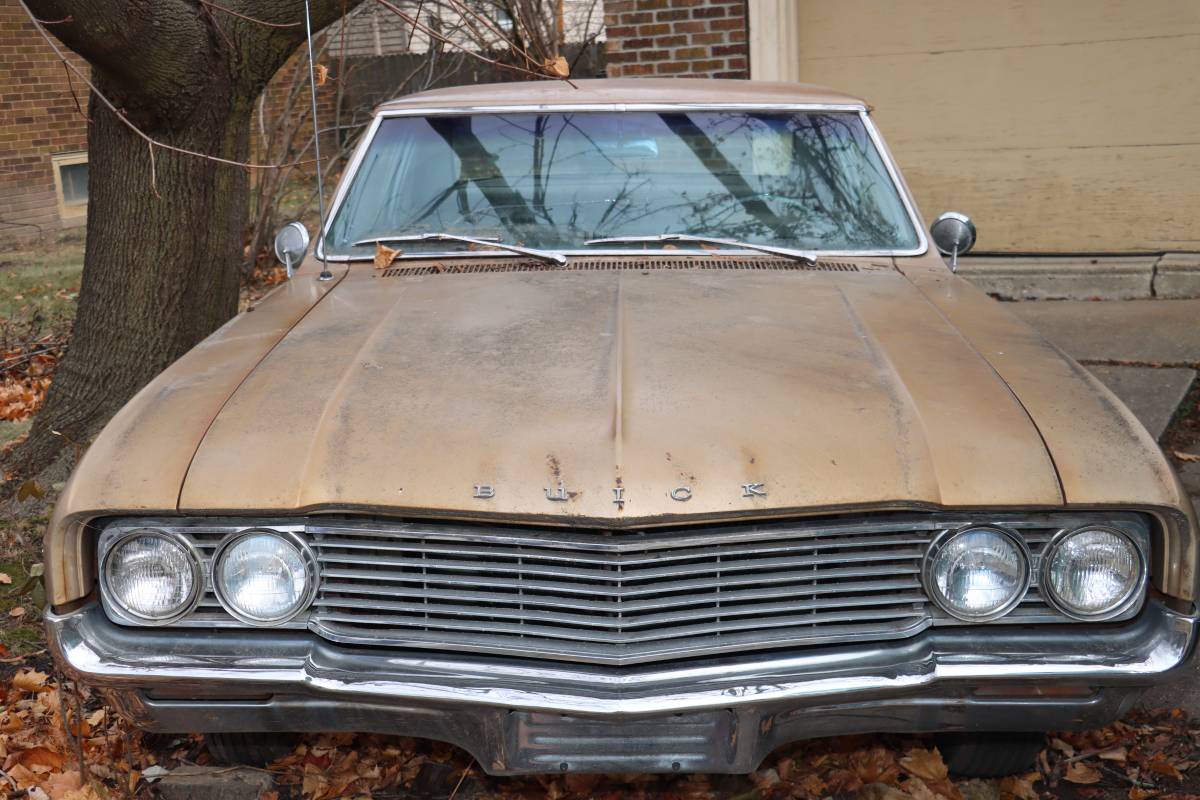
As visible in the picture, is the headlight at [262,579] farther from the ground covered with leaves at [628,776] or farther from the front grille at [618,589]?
the ground covered with leaves at [628,776]

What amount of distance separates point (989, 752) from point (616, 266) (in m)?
1.62

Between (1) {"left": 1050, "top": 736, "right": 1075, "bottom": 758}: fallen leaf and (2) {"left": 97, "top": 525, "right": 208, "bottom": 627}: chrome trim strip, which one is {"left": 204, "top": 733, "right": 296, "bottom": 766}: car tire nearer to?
(2) {"left": 97, "top": 525, "right": 208, "bottom": 627}: chrome trim strip

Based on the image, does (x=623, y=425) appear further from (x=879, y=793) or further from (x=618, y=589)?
(x=879, y=793)

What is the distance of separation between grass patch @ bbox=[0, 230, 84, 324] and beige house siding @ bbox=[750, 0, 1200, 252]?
5.25 m

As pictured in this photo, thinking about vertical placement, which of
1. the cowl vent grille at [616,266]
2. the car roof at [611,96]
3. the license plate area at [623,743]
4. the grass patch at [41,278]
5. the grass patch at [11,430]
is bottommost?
the grass patch at [11,430]

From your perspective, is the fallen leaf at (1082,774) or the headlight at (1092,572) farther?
the fallen leaf at (1082,774)

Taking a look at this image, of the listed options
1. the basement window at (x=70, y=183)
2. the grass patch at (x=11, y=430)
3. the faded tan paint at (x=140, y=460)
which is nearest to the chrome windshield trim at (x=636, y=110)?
the faded tan paint at (x=140, y=460)

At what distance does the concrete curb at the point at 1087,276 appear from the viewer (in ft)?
→ 24.9

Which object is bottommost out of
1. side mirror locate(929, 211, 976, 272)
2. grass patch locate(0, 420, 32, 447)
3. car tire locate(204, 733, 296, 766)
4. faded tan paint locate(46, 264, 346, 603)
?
grass patch locate(0, 420, 32, 447)

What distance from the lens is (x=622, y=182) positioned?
364cm

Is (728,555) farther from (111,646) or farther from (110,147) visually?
(110,147)

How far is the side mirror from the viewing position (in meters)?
3.73

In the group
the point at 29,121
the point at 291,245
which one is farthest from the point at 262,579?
the point at 29,121

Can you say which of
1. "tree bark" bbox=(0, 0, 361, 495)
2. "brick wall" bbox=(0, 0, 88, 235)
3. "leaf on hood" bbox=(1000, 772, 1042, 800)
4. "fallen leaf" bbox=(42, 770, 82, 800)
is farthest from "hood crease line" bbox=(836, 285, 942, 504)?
"brick wall" bbox=(0, 0, 88, 235)
